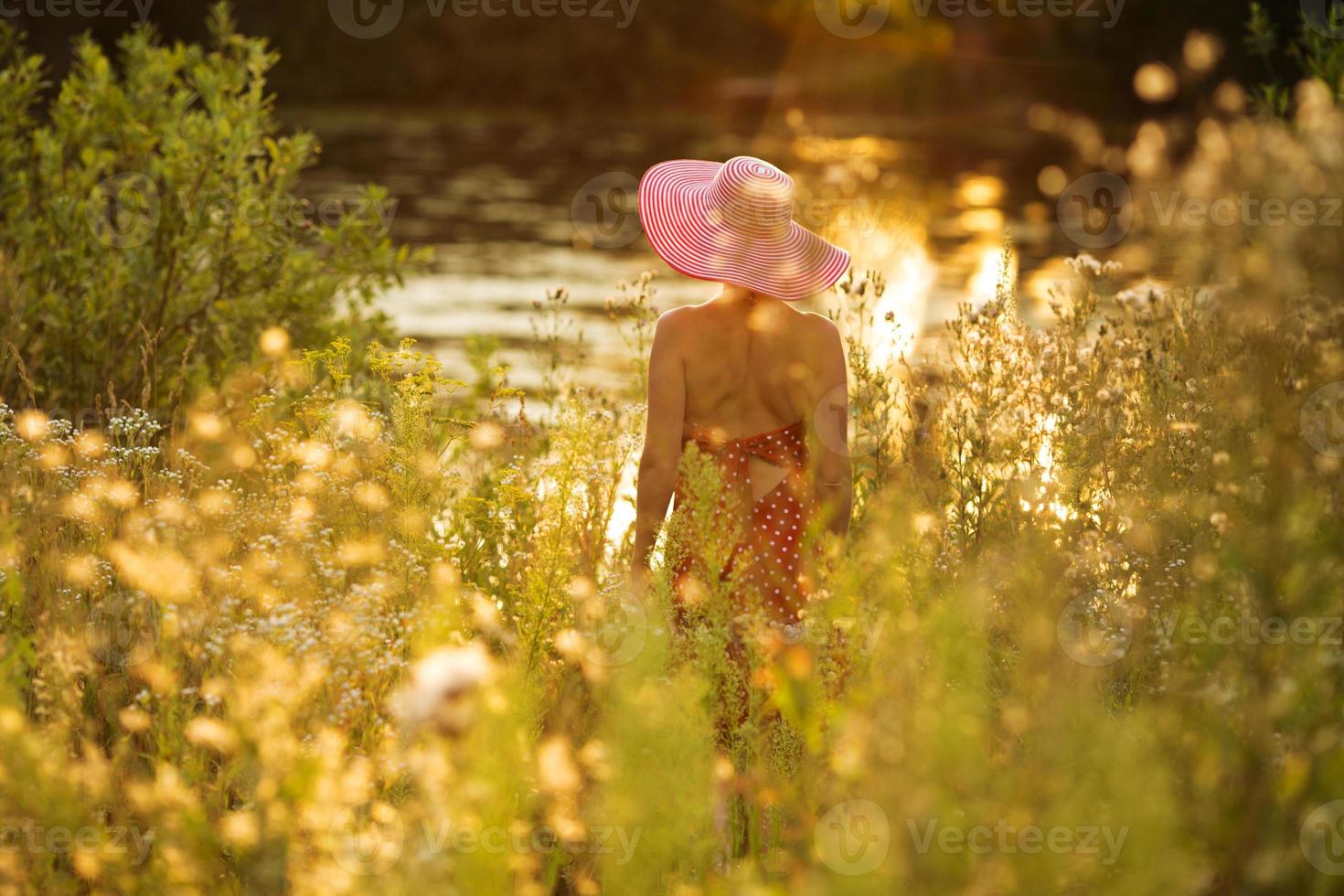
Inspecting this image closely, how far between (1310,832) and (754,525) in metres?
2.21

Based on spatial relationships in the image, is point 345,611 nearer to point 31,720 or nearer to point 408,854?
point 31,720

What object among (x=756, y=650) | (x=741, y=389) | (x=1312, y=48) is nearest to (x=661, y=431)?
(x=741, y=389)

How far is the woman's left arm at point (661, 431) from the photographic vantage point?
13.8 feet

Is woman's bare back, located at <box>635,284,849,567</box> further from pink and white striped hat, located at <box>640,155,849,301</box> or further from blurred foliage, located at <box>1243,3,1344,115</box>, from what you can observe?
blurred foliage, located at <box>1243,3,1344,115</box>

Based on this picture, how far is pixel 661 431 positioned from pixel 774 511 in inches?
19.4

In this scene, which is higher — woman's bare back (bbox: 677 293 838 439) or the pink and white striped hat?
the pink and white striped hat

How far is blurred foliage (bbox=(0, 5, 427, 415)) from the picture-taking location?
22.8 ft

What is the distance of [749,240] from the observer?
4.30 m

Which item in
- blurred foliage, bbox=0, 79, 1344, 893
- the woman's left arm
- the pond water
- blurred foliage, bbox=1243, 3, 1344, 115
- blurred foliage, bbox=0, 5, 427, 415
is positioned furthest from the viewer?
the pond water

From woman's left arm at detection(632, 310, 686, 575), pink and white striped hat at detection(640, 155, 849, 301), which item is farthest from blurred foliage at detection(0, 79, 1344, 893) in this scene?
pink and white striped hat at detection(640, 155, 849, 301)

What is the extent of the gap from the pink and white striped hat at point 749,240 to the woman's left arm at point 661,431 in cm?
24

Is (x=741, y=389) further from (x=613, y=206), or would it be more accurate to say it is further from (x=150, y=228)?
(x=613, y=206)

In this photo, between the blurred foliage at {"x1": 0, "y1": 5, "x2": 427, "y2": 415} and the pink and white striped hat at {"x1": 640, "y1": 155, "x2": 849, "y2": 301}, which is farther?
the blurred foliage at {"x1": 0, "y1": 5, "x2": 427, "y2": 415}

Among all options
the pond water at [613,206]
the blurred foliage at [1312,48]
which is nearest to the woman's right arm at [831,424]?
the pond water at [613,206]
